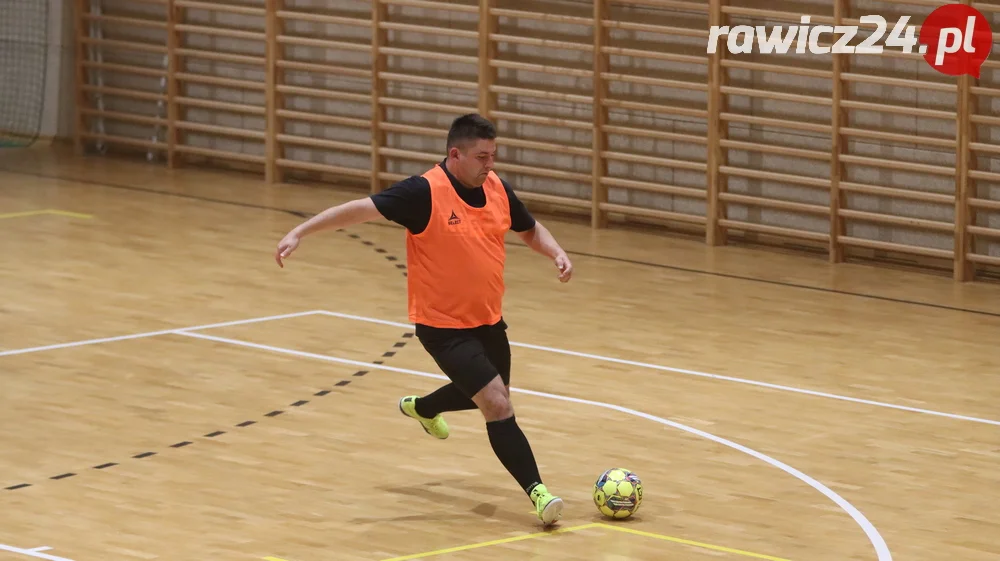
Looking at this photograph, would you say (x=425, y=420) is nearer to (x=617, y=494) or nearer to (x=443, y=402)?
(x=443, y=402)

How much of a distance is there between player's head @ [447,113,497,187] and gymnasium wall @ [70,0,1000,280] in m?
6.55

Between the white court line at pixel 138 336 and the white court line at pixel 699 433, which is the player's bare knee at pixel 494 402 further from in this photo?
the white court line at pixel 138 336

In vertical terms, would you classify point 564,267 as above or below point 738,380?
above

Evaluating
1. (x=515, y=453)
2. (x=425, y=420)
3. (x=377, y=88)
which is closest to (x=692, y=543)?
(x=515, y=453)

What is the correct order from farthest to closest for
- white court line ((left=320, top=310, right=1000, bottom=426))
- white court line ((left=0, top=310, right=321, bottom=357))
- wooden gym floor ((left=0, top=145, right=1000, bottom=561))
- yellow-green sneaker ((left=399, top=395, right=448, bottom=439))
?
white court line ((left=0, top=310, right=321, bottom=357))
white court line ((left=320, top=310, right=1000, bottom=426))
yellow-green sneaker ((left=399, top=395, right=448, bottom=439))
wooden gym floor ((left=0, top=145, right=1000, bottom=561))

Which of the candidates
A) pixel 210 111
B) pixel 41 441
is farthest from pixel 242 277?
pixel 210 111

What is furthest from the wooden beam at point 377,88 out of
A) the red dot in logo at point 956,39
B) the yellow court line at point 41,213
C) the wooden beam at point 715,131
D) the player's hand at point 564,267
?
the player's hand at point 564,267

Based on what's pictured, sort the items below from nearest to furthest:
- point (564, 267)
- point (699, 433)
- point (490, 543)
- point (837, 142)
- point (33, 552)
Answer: point (33, 552), point (490, 543), point (564, 267), point (699, 433), point (837, 142)

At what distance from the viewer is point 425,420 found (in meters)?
8.24

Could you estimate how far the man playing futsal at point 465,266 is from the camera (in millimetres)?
7242

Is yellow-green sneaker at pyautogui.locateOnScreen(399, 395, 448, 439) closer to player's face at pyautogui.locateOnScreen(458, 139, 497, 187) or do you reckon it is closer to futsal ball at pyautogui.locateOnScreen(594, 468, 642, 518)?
futsal ball at pyautogui.locateOnScreen(594, 468, 642, 518)

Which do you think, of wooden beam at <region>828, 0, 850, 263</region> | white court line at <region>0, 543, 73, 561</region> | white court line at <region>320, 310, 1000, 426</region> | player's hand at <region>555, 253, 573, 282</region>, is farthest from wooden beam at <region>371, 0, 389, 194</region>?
white court line at <region>0, 543, 73, 561</region>

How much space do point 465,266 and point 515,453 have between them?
0.81 m

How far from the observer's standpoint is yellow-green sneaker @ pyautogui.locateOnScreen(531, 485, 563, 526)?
710 cm
